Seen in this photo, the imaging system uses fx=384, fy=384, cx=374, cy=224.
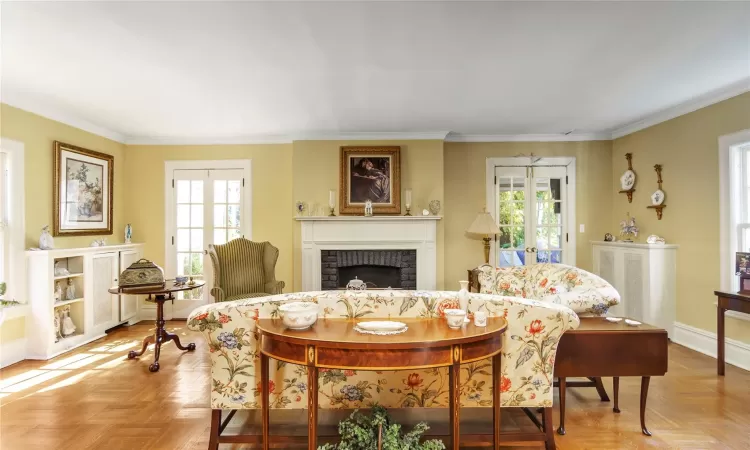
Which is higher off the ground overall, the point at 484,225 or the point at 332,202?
the point at 332,202

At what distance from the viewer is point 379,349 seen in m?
1.69

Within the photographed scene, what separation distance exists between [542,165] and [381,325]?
180 inches

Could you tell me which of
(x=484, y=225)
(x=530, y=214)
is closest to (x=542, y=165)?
(x=530, y=214)

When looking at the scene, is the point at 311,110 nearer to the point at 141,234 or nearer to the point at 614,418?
the point at 141,234

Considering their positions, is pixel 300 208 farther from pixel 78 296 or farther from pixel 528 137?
pixel 528 137

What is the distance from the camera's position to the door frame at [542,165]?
218 inches

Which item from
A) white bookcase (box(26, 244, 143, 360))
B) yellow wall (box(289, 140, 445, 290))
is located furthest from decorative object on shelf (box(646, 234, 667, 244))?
white bookcase (box(26, 244, 143, 360))

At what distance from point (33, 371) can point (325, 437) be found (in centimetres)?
313

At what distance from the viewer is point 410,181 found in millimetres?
5320

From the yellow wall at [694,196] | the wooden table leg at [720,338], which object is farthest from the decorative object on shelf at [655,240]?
the wooden table leg at [720,338]

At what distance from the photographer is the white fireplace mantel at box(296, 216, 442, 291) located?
17.2 ft

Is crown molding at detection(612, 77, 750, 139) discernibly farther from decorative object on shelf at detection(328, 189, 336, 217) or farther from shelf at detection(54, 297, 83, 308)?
shelf at detection(54, 297, 83, 308)

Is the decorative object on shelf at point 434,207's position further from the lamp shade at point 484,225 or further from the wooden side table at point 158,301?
the wooden side table at point 158,301

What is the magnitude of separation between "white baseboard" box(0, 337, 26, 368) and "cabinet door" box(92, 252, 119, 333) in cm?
72
